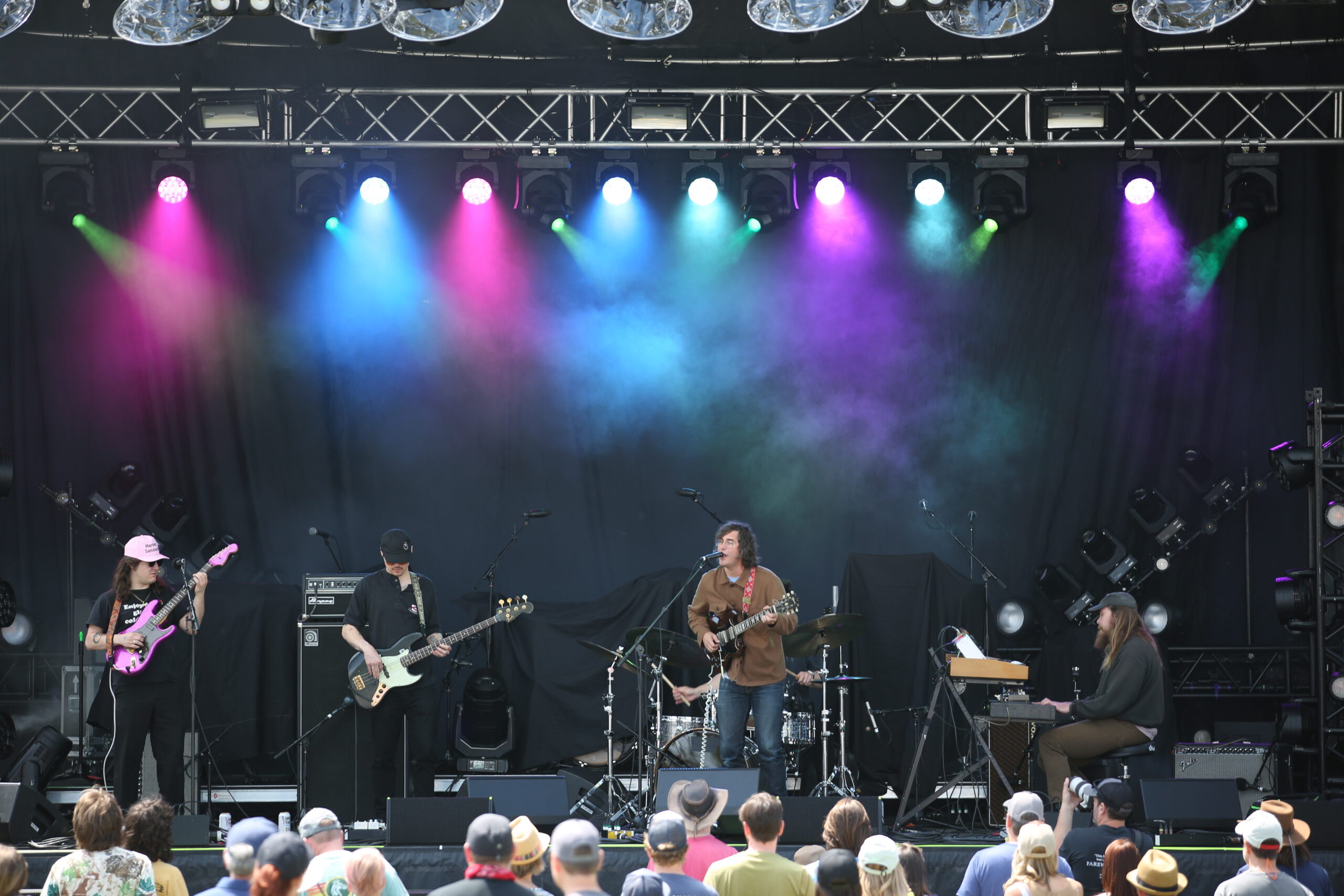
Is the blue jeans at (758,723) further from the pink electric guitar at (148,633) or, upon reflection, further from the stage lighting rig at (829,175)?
the stage lighting rig at (829,175)

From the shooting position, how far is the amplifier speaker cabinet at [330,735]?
10.3 metres

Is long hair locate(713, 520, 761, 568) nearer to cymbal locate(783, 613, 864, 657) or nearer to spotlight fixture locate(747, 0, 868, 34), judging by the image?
cymbal locate(783, 613, 864, 657)

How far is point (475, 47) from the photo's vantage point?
43.1 ft

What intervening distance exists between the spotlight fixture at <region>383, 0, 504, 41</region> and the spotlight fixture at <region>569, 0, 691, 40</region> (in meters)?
0.49

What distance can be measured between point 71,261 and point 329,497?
3.08 m

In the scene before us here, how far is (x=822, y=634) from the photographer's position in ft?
31.6

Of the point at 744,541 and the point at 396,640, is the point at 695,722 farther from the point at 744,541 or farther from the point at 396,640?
the point at 396,640

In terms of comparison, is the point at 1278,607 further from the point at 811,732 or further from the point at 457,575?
the point at 457,575

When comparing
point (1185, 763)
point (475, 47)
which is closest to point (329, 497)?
point (475, 47)

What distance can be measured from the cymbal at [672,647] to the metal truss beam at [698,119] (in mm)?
4354

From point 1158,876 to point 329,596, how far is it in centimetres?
669

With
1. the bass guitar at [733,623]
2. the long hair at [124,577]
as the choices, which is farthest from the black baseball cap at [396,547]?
the bass guitar at [733,623]

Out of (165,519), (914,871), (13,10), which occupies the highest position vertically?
(13,10)

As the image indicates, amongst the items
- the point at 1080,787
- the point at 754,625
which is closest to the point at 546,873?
the point at 754,625
